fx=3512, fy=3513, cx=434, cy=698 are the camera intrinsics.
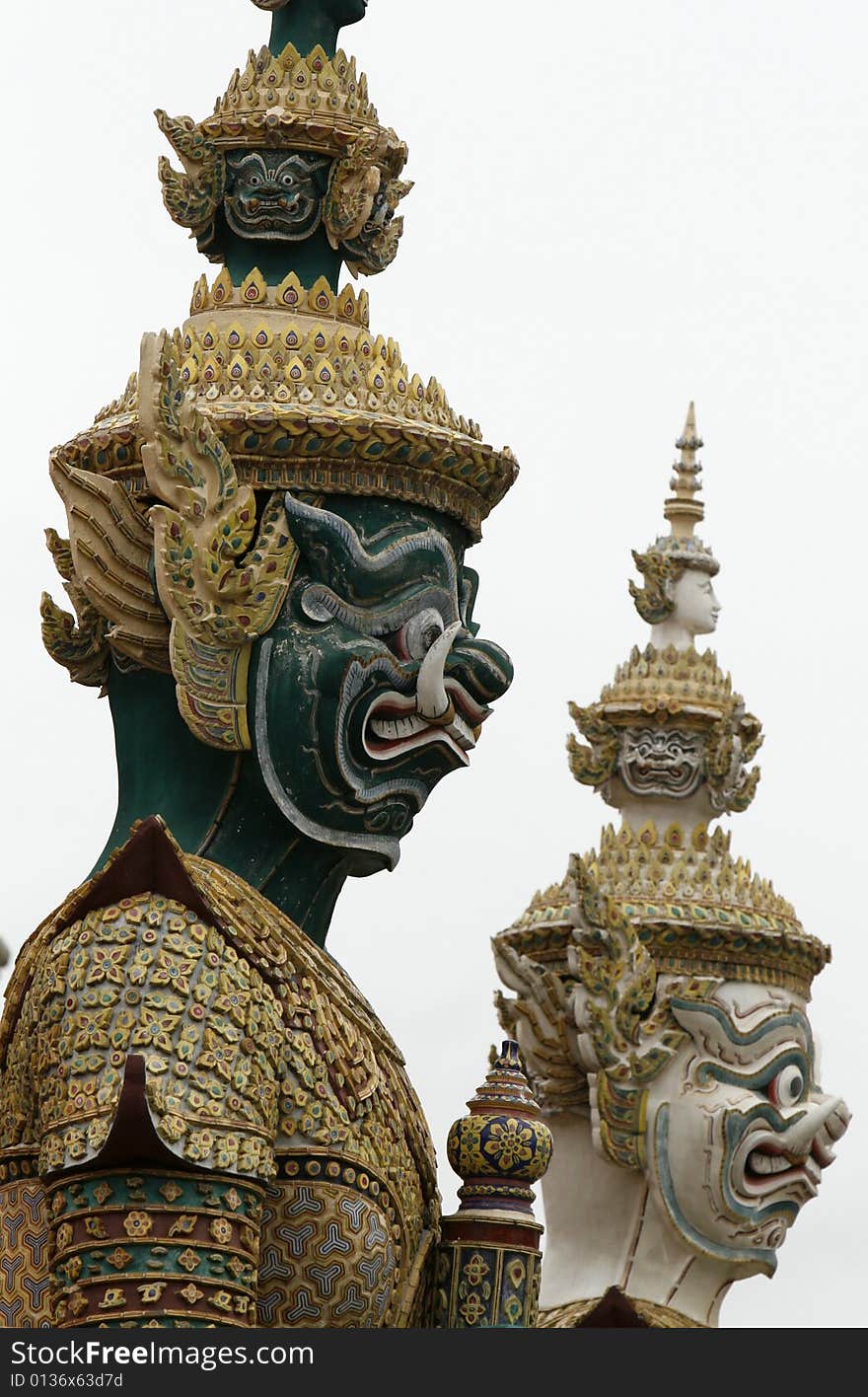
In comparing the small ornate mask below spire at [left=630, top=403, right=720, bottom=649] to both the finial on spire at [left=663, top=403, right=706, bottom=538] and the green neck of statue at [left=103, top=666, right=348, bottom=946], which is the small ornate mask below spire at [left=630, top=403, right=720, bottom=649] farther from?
the green neck of statue at [left=103, top=666, right=348, bottom=946]

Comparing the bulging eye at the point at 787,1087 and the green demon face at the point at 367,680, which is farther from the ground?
the bulging eye at the point at 787,1087

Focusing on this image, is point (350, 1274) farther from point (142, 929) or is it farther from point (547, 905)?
point (547, 905)

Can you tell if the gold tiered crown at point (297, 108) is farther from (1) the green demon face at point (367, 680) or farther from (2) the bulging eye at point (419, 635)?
(2) the bulging eye at point (419, 635)

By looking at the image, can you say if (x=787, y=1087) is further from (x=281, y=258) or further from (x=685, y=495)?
(x=281, y=258)

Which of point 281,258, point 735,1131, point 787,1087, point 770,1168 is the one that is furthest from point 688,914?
point 281,258

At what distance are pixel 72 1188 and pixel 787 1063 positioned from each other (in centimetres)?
640

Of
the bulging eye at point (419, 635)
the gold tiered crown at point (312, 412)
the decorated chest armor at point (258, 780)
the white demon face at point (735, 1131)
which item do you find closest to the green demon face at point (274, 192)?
the decorated chest armor at point (258, 780)

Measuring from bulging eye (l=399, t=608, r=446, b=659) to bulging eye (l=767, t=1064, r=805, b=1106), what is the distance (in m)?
5.60

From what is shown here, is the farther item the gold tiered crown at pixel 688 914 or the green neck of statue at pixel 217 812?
the gold tiered crown at pixel 688 914

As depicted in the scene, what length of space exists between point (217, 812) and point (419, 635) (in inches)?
27.2

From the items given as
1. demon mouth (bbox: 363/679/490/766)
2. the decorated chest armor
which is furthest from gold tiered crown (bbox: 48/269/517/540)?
demon mouth (bbox: 363/679/490/766)

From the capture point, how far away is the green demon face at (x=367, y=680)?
8.87 metres

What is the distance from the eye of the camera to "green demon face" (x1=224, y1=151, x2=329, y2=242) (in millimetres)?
9445

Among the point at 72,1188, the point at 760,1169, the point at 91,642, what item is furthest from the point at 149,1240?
the point at 760,1169
